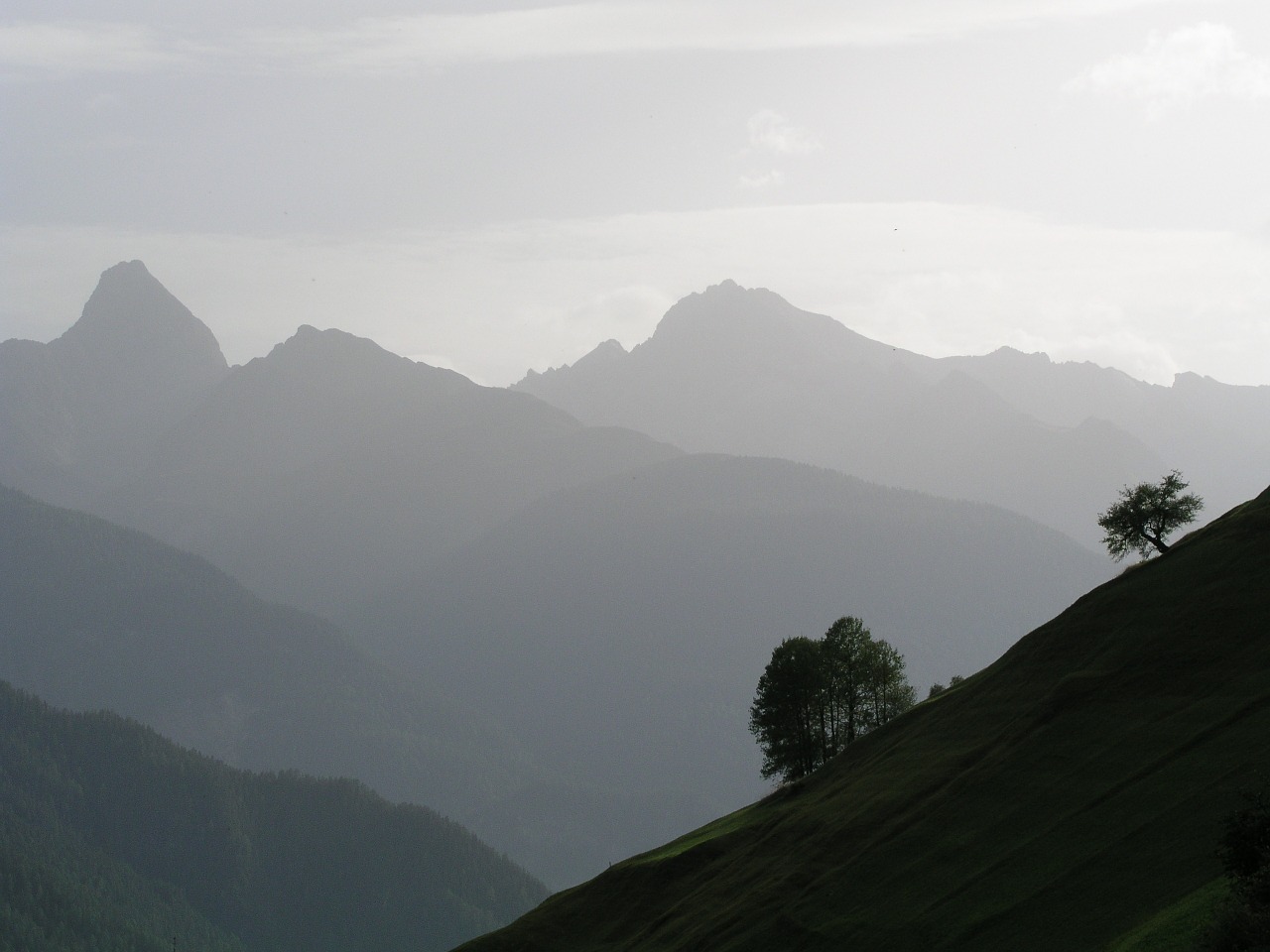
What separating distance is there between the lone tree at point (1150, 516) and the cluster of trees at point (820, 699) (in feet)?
76.7

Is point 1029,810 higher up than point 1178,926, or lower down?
higher up

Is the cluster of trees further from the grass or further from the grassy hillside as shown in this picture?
the grass

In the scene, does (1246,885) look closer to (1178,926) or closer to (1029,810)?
(1178,926)

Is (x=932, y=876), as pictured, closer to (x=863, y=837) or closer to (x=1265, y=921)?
(x=863, y=837)

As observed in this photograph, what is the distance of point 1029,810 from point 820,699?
44.2 meters

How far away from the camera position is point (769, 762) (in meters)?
103

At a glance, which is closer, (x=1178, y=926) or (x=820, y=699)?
(x=1178, y=926)

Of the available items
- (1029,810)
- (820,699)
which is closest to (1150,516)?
(820,699)

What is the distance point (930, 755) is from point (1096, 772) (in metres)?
16.2

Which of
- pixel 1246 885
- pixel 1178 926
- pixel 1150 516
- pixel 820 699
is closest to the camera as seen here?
pixel 1246 885

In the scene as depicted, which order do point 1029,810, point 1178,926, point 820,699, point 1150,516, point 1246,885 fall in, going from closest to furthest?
point 1246,885 → point 1178,926 → point 1029,810 → point 1150,516 → point 820,699

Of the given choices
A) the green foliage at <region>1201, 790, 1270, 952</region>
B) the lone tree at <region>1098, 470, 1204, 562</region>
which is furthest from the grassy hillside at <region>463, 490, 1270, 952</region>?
the lone tree at <region>1098, 470, 1204, 562</region>

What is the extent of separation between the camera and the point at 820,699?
101 m


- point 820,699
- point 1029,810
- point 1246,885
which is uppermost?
point 820,699
